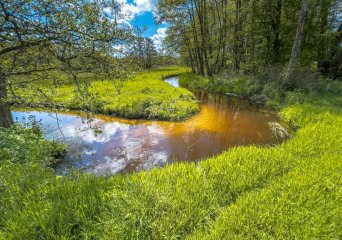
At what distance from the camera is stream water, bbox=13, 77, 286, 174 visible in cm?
490

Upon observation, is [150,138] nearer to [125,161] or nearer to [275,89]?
[125,161]

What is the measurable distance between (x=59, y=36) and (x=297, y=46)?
33.2ft

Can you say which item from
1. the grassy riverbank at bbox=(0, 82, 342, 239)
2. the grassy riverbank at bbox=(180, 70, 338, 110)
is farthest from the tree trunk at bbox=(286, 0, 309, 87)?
the grassy riverbank at bbox=(0, 82, 342, 239)

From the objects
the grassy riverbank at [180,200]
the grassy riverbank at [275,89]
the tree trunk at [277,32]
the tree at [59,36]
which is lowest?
the grassy riverbank at [180,200]

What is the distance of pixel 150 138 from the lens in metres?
6.25

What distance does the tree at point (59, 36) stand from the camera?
2785 millimetres

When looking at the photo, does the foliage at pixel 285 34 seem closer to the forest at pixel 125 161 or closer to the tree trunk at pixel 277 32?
the tree trunk at pixel 277 32

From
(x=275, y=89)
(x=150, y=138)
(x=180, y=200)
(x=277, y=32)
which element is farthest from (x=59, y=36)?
(x=277, y=32)

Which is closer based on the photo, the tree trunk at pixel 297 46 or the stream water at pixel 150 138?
the stream water at pixel 150 138

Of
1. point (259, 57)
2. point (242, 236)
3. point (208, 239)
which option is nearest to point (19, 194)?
point (208, 239)

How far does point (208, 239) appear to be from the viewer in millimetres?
2049

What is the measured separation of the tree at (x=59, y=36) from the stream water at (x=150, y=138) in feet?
3.75

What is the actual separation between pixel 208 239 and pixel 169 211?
0.59 m

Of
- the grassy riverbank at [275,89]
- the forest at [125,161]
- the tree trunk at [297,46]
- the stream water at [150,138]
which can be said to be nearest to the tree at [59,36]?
the forest at [125,161]
